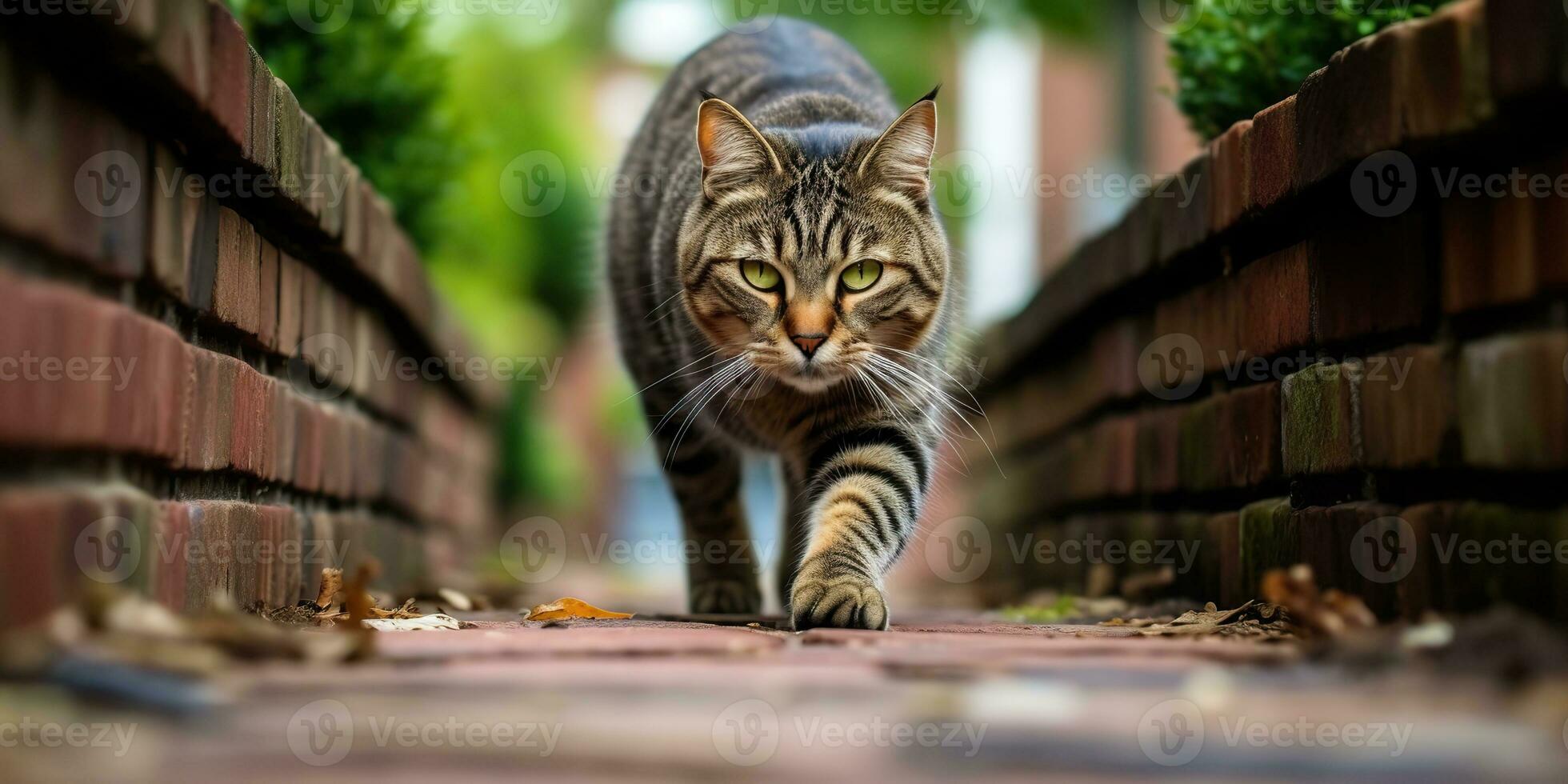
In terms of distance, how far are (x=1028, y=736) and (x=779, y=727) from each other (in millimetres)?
226

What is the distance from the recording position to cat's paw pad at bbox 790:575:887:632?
2.21 meters

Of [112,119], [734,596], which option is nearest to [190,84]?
[112,119]

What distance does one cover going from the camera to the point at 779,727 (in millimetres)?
1236

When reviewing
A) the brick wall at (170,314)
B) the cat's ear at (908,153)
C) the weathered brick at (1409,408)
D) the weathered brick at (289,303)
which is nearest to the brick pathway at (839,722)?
the brick wall at (170,314)

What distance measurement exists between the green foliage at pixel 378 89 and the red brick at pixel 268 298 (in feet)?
3.55

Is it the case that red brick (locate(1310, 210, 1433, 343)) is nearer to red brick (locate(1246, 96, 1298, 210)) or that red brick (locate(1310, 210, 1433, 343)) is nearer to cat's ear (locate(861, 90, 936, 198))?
red brick (locate(1246, 96, 1298, 210))

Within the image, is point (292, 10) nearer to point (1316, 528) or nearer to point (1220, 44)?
point (1220, 44)

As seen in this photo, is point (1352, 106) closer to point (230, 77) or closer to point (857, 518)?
point (857, 518)

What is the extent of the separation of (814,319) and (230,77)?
1.25m

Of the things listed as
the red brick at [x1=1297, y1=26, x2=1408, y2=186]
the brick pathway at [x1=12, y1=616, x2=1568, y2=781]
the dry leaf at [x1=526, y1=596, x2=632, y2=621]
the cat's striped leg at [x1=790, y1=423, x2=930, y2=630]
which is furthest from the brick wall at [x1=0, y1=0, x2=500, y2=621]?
the red brick at [x1=1297, y1=26, x2=1408, y2=186]

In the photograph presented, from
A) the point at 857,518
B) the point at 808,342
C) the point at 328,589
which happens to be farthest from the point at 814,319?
the point at 328,589

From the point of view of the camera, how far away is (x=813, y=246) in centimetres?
288

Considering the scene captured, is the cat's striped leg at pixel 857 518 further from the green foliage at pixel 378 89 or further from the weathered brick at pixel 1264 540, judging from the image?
the green foliage at pixel 378 89

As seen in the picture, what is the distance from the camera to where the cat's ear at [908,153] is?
9.59ft
